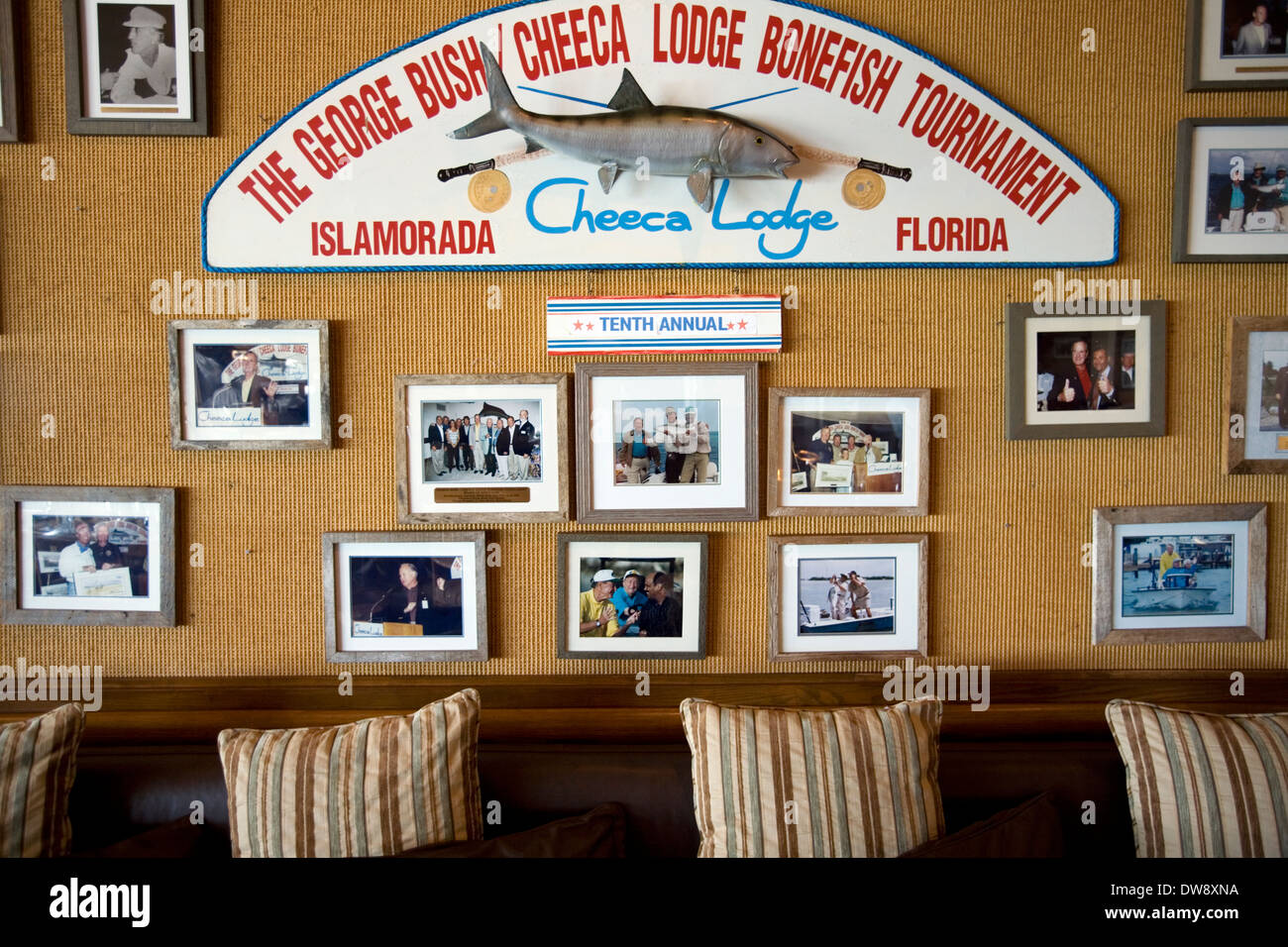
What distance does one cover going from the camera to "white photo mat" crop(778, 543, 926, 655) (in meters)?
2.02

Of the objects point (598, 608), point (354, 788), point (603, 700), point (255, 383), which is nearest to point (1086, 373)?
point (598, 608)

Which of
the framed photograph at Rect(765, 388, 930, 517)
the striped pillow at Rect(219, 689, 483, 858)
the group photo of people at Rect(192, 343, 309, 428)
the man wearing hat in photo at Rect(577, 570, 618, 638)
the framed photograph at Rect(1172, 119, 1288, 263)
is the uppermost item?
the framed photograph at Rect(1172, 119, 1288, 263)

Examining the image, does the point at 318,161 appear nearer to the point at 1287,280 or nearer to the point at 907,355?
the point at 907,355

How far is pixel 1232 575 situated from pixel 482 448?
6.46 feet

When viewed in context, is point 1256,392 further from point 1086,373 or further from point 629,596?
point 629,596

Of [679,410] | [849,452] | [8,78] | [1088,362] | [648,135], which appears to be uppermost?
[8,78]

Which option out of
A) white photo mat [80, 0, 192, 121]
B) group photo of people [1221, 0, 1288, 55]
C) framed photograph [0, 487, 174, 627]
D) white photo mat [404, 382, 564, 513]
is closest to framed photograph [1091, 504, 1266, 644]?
group photo of people [1221, 0, 1288, 55]

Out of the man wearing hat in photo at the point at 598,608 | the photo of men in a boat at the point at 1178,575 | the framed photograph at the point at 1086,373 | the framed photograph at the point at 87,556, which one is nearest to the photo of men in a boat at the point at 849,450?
the framed photograph at the point at 1086,373

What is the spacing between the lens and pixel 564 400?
197 cm

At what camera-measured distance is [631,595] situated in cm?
203

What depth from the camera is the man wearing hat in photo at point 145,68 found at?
74.7 inches

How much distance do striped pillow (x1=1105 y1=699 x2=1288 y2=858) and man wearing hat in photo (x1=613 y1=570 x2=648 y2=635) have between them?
1114mm

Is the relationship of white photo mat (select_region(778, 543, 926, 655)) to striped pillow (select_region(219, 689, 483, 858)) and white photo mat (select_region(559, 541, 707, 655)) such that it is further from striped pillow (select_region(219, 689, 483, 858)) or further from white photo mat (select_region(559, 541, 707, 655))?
striped pillow (select_region(219, 689, 483, 858))
